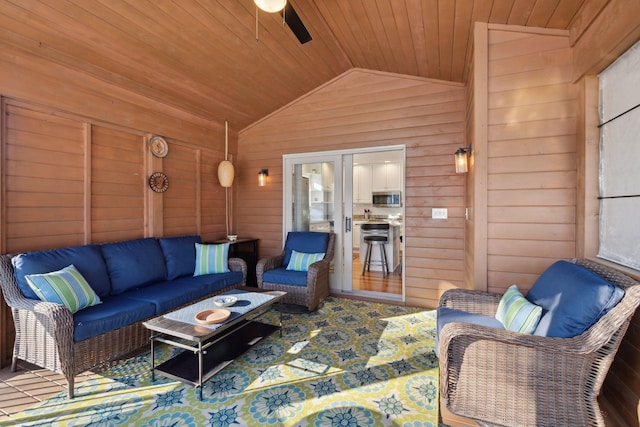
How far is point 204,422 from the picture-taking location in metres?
1.75

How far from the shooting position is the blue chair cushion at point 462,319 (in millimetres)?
1943

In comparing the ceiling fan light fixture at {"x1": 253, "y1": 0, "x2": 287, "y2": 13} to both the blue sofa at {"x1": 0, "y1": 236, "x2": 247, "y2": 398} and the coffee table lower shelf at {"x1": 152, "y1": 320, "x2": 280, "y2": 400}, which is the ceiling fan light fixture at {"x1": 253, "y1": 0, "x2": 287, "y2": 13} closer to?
the coffee table lower shelf at {"x1": 152, "y1": 320, "x2": 280, "y2": 400}

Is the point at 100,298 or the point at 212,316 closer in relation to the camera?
the point at 212,316

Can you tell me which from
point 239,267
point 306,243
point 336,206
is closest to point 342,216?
point 336,206

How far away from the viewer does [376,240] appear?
5.36m

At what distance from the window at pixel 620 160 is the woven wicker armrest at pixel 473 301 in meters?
0.80

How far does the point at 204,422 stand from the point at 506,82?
3490 mm

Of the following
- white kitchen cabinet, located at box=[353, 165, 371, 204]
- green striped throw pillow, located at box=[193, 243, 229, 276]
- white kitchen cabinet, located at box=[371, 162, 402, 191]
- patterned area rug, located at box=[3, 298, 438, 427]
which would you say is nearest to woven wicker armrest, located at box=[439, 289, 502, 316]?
patterned area rug, located at box=[3, 298, 438, 427]

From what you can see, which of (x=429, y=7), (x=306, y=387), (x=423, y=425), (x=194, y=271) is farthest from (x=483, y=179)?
(x=194, y=271)

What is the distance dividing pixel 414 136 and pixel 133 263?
368cm

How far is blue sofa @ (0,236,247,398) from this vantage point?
79.9 inches

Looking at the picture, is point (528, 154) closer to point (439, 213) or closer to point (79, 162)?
point (439, 213)

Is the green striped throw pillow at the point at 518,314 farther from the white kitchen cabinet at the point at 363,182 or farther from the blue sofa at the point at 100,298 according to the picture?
the white kitchen cabinet at the point at 363,182

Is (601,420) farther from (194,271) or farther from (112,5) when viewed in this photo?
(112,5)
